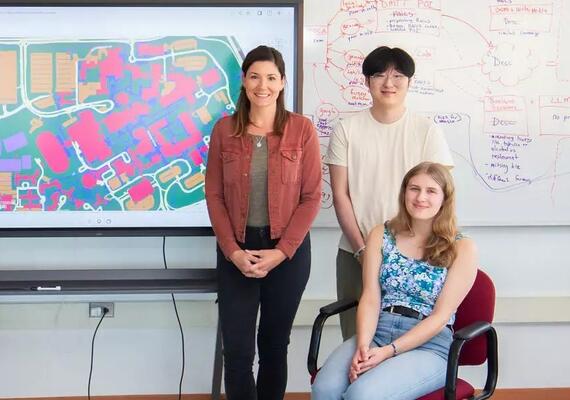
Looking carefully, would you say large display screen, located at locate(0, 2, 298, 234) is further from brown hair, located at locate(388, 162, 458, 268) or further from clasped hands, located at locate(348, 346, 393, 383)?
clasped hands, located at locate(348, 346, 393, 383)

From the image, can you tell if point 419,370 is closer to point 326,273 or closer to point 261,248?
point 261,248

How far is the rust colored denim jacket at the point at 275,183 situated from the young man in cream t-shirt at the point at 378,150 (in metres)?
0.19

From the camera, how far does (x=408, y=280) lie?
1.93 meters

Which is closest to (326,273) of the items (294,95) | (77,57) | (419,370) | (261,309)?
(261,309)

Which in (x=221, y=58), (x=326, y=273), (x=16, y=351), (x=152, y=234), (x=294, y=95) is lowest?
(x=16, y=351)

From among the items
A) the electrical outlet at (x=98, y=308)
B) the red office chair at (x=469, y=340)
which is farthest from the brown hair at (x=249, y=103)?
the electrical outlet at (x=98, y=308)

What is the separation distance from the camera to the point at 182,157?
248 cm

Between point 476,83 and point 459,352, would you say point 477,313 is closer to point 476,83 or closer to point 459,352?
point 459,352

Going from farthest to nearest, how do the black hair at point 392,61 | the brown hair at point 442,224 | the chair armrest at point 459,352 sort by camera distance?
1. the black hair at point 392,61
2. the brown hair at point 442,224
3. the chair armrest at point 459,352

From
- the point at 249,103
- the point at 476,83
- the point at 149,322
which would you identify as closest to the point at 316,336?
the point at 249,103

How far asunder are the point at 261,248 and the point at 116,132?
0.84 m

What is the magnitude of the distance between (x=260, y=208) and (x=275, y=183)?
0.34 feet

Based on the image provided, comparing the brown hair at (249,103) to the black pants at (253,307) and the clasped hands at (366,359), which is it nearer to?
the black pants at (253,307)

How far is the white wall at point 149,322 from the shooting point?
2.71 meters
